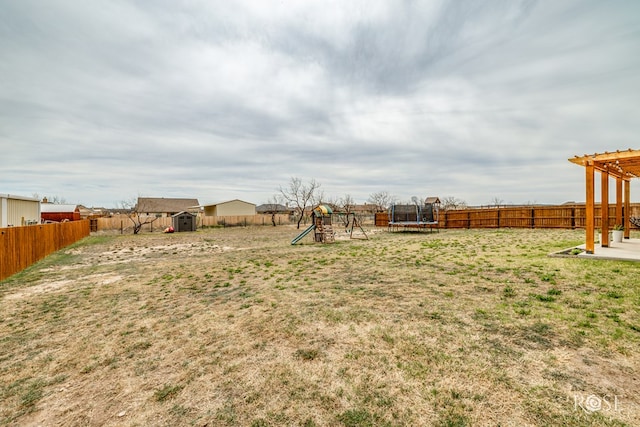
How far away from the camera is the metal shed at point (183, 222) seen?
26.4 m

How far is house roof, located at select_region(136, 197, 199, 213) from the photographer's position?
4991 centimetres

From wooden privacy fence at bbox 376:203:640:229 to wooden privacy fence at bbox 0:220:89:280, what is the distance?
24.0m

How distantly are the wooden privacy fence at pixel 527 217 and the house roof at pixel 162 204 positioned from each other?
143 feet

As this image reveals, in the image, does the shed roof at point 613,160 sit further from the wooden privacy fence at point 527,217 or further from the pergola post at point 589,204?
the wooden privacy fence at point 527,217

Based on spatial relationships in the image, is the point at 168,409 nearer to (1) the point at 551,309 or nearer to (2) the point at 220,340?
(2) the point at 220,340

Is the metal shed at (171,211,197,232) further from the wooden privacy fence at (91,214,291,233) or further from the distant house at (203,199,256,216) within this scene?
the distant house at (203,199,256,216)

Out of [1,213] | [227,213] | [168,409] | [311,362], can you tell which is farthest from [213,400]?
[227,213]

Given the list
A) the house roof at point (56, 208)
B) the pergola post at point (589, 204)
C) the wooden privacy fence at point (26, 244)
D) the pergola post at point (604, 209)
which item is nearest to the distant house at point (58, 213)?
the house roof at point (56, 208)

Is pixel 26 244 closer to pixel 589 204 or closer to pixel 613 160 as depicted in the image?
pixel 589 204

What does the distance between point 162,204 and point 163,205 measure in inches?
12.1

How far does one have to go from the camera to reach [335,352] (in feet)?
9.54

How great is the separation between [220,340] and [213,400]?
1132 millimetres

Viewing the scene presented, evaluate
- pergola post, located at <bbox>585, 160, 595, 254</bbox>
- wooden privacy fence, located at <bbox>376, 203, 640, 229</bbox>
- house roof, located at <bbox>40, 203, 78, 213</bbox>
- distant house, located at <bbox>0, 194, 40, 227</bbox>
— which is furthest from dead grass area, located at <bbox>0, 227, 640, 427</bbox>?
house roof, located at <bbox>40, 203, 78, 213</bbox>

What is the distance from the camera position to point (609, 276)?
5113mm
